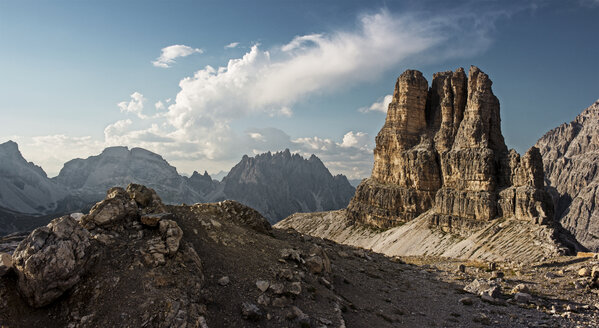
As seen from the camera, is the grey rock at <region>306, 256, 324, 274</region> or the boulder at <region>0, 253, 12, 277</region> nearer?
the boulder at <region>0, 253, 12, 277</region>

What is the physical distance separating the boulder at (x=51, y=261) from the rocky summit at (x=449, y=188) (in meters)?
89.2

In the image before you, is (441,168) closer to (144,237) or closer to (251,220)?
(251,220)

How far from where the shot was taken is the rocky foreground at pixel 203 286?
50.4 ft

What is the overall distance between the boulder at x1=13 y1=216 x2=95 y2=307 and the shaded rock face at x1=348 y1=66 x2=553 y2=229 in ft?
354

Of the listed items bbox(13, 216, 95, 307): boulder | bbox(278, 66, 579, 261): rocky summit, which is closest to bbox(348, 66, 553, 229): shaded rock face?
bbox(278, 66, 579, 261): rocky summit

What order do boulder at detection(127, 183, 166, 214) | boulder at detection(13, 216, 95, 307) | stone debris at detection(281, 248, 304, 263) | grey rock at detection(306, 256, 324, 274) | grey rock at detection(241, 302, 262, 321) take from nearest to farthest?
boulder at detection(13, 216, 95, 307), grey rock at detection(241, 302, 262, 321), boulder at detection(127, 183, 166, 214), stone debris at detection(281, 248, 304, 263), grey rock at detection(306, 256, 324, 274)

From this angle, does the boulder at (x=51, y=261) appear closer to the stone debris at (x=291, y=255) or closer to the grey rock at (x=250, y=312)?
the grey rock at (x=250, y=312)

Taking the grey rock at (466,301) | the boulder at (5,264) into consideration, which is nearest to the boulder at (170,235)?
the boulder at (5,264)

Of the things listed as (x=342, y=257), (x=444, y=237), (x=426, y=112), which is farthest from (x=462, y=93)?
(x=342, y=257)

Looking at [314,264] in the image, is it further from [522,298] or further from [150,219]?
[522,298]

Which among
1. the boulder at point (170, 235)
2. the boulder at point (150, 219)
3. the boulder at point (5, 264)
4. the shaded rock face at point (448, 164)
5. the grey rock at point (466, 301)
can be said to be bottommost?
the grey rock at point (466, 301)

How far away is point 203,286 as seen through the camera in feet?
60.0

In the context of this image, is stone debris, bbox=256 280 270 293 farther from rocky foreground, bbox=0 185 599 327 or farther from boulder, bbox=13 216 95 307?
boulder, bbox=13 216 95 307

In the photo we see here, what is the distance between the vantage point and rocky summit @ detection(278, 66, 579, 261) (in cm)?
9775
